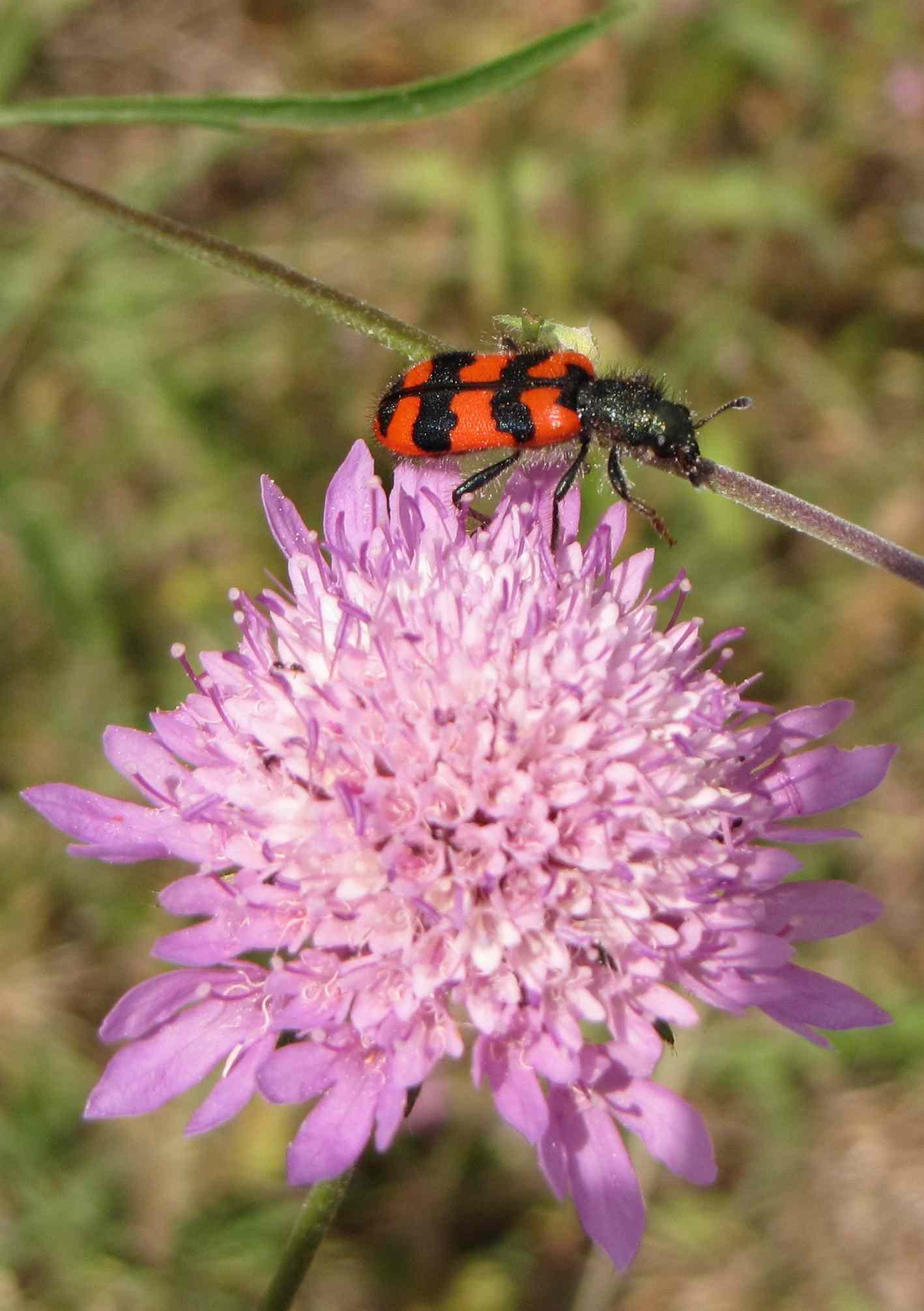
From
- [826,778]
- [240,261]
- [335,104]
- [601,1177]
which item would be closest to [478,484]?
[240,261]

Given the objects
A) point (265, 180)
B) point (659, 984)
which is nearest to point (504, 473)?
point (659, 984)

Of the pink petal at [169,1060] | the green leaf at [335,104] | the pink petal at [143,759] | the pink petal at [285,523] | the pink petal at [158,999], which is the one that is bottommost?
the pink petal at [169,1060]

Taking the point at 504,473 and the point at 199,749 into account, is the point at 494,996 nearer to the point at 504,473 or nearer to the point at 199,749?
the point at 199,749

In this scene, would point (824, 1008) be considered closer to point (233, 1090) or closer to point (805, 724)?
point (805, 724)

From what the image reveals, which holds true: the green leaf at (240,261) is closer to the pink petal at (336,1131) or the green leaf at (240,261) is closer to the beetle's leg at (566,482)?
the beetle's leg at (566,482)

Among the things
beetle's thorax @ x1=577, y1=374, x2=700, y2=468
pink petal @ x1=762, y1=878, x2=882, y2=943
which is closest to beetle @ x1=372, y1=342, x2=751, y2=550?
beetle's thorax @ x1=577, y1=374, x2=700, y2=468

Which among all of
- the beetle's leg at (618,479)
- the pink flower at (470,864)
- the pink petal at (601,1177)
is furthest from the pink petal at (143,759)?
the beetle's leg at (618,479)

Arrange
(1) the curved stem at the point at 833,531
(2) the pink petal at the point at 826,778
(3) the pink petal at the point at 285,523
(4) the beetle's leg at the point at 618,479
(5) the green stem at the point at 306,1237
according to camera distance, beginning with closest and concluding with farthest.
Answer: (5) the green stem at the point at 306,1237, (1) the curved stem at the point at 833,531, (2) the pink petal at the point at 826,778, (3) the pink petal at the point at 285,523, (4) the beetle's leg at the point at 618,479
